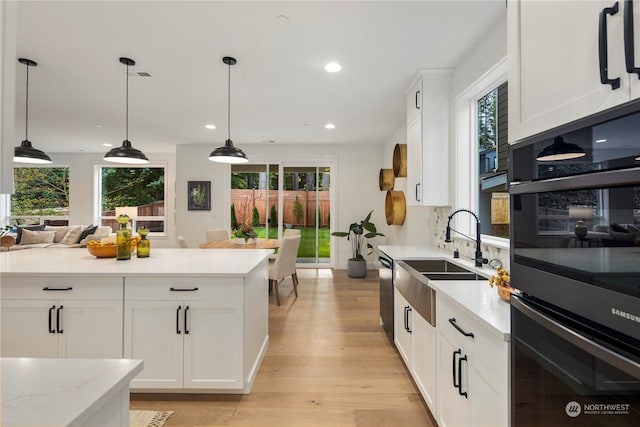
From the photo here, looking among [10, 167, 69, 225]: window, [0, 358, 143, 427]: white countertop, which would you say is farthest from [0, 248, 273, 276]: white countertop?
[10, 167, 69, 225]: window

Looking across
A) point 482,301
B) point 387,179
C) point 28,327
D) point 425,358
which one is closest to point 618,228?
point 482,301

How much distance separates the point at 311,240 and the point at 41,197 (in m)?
7.00

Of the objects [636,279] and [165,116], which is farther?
[165,116]

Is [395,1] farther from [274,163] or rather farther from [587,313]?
[274,163]

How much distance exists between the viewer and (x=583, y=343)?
670 millimetres

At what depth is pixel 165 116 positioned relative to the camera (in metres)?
4.54

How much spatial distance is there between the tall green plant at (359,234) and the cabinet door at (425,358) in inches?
140

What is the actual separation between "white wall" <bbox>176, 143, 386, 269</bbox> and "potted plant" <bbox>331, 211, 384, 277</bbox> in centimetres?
28

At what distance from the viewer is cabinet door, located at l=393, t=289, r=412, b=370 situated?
224 centimetres

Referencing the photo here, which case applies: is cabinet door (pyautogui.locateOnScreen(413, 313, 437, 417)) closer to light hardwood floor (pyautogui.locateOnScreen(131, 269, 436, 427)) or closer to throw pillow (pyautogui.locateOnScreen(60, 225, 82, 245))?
light hardwood floor (pyautogui.locateOnScreen(131, 269, 436, 427))

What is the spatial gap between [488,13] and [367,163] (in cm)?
435

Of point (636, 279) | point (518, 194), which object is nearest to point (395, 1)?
point (518, 194)

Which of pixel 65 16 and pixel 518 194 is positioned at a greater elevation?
pixel 65 16

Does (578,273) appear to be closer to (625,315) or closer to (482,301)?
(625,315)
